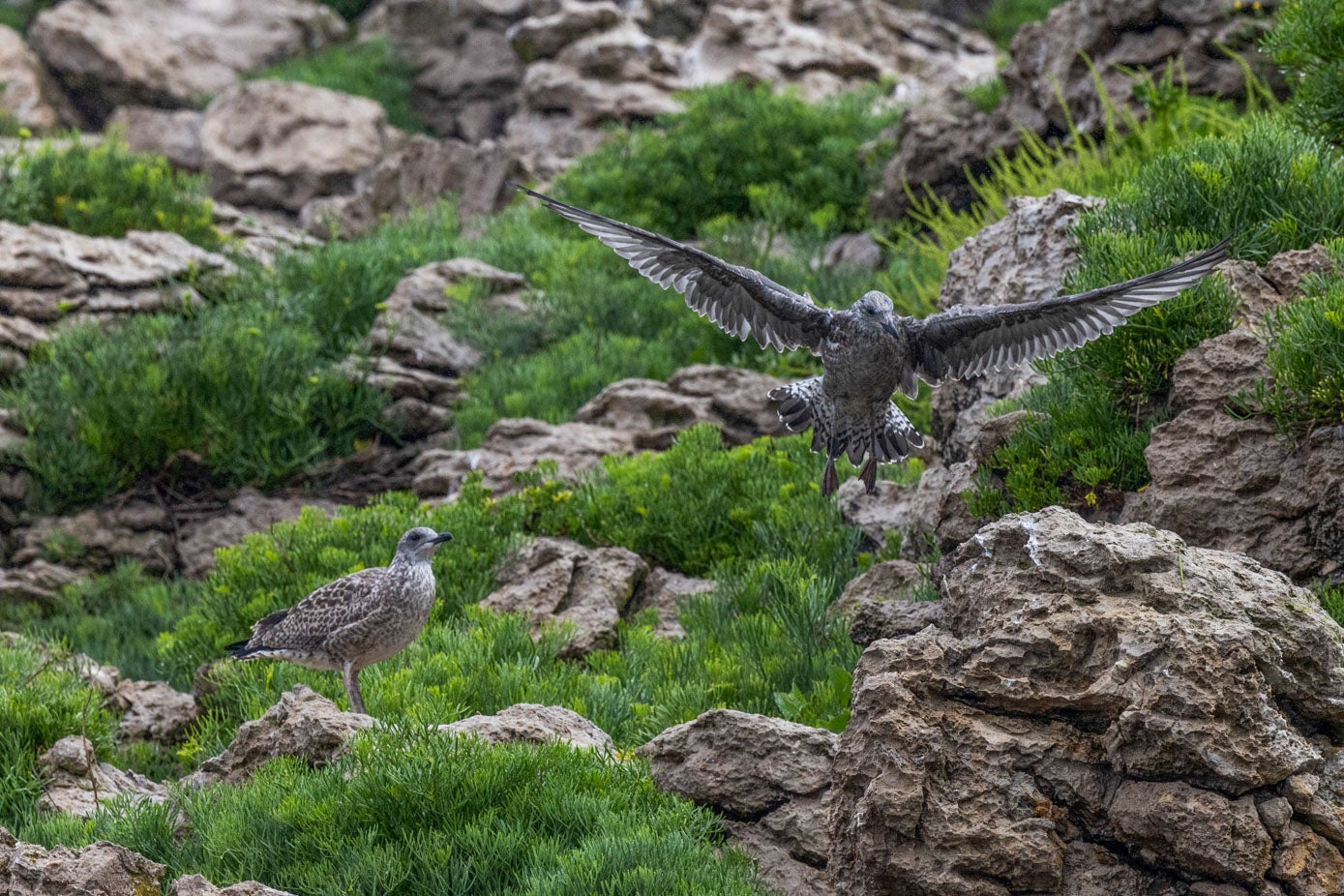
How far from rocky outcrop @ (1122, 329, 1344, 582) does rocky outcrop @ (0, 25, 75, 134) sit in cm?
1565

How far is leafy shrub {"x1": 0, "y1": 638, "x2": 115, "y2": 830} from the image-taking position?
6.32 meters

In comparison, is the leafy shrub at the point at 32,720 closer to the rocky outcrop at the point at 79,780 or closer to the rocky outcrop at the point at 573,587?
the rocky outcrop at the point at 79,780

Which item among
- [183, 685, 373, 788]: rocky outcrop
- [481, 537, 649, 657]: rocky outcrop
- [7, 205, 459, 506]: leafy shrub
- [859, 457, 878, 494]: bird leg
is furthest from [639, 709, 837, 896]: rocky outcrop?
[7, 205, 459, 506]: leafy shrub

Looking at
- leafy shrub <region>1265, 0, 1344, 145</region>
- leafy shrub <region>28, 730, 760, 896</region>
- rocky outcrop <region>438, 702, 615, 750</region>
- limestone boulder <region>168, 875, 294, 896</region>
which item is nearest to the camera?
limestone boulder <region>168, 875, 294, 896</region>

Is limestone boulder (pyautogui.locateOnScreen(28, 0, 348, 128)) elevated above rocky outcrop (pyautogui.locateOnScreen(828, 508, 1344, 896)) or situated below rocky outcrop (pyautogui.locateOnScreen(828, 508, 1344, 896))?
below

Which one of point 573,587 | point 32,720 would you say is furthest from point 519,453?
point 32,720

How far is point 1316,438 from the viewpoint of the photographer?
5922 millimetres

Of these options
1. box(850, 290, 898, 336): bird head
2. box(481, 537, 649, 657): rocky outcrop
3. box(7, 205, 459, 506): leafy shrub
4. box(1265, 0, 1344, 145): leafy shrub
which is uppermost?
box(1265, 0, 1344, 145): leafy shrub

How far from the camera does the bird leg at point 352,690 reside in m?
6.57

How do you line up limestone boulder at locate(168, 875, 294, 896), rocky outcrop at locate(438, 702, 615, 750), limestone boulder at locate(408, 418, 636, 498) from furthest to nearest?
limestone boulder at locate(408, 418, 636, 498)
rocky outcrop at locate(438, 702, 615, 750)
limestone boulder at locate(168, 875, 294, 896)

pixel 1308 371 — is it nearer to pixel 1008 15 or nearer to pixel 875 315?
pixel 875 315

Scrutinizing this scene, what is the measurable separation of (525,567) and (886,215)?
6508 millimetres

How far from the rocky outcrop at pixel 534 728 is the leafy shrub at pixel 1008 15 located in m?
17.7

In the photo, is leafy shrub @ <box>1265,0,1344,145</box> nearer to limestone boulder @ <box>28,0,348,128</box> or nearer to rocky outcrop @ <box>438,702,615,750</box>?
rocky outcrop @ <box>438,702,615,750</box>
